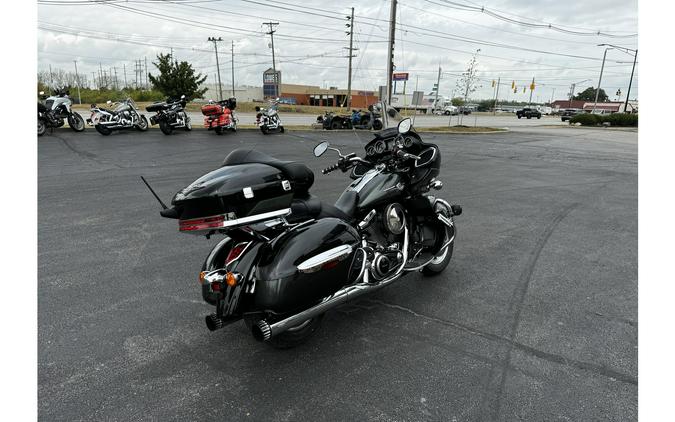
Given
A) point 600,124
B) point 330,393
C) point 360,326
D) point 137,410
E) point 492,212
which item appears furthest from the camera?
point 600,124

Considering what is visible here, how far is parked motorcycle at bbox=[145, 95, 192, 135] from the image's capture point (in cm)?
1554

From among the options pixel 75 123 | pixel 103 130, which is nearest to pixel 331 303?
pixel 103 130

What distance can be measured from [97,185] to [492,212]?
7115 millimetres

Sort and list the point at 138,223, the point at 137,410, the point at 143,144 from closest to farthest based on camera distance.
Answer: the point at 137,410 → the point at 138,223 → the point at 143,144

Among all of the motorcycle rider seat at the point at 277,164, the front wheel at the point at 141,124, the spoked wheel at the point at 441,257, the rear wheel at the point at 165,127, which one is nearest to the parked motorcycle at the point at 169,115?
the rear wheel at the point at 165,127

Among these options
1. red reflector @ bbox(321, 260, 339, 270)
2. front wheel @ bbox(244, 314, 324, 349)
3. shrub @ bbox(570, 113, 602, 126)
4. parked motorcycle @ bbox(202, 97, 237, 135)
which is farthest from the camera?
shrub @ bbox(570, 113, 602, 126)

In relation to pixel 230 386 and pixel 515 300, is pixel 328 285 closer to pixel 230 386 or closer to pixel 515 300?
pixel 230 386

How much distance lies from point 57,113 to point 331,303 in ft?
52.2

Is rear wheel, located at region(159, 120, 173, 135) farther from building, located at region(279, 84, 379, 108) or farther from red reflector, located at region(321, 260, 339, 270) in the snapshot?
building, located at region(279, 84, 379, 108)

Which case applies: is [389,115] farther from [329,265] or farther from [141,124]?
[141,124]

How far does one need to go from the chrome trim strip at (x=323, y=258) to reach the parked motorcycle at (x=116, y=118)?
1493 centimetres

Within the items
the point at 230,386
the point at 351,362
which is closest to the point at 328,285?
the point at 351,362

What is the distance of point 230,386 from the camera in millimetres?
2490

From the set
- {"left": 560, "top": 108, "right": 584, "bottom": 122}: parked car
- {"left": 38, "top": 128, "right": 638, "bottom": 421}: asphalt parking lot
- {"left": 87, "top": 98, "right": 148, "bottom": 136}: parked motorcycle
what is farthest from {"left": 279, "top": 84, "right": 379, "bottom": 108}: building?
{"left": 38, "top": 128, "right": 638, "bottom": 421}: asphalt parking lot
